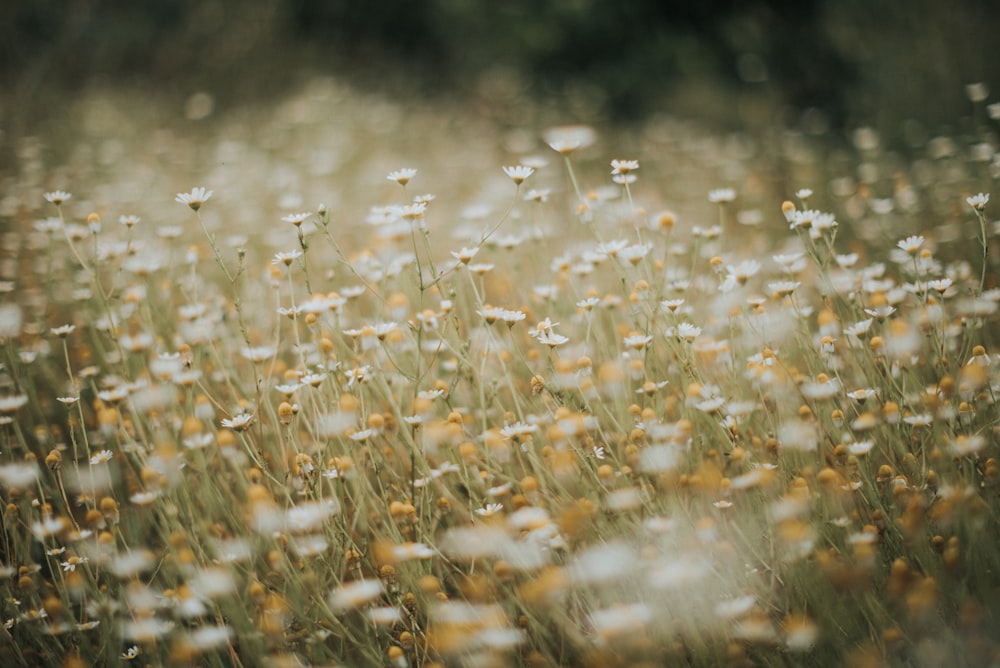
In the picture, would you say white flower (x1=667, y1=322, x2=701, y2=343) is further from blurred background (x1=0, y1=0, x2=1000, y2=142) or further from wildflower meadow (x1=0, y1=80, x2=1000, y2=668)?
blurred background (x1=0, y1=0, x2=1000, y2=142)

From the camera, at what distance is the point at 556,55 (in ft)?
23.8

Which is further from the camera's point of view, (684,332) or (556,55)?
(556,55)

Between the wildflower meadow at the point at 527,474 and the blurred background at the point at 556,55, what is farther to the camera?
the blurred background at the point at 556,55

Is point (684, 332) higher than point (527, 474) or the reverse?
higher

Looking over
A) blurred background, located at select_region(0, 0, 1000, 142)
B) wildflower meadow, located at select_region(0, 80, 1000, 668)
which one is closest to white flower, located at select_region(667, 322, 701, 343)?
wildflower meadow, located at select_region(0, 80, 1000, 668)

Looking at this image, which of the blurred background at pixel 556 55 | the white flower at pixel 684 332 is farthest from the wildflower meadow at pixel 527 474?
the blurred background at pixel 556 55

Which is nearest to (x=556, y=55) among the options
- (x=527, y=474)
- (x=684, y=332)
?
(x=684, y=332)

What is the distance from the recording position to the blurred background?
511 centimetres

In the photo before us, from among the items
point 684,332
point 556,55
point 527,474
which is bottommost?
point 527,474

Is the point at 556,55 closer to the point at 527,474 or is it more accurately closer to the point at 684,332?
the point at 684,332

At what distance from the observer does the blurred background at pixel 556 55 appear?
16.8 ft

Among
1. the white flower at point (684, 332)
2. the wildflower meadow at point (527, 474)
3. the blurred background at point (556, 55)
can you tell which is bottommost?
the wildflower meadow at point (527, 474)

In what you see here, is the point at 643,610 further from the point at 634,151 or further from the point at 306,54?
the point at 306,54

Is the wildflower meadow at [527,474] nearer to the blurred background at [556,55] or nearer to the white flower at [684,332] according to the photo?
the white flower at [684,332]
